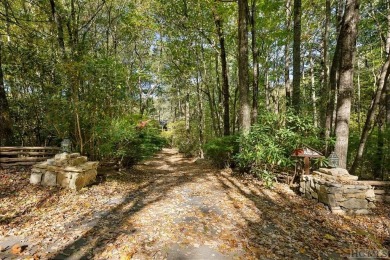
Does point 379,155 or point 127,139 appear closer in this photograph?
point 127,139

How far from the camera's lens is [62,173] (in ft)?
17.4

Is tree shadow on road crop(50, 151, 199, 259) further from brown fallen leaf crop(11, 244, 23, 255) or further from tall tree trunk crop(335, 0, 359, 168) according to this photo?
tall tree trunk crop(335, 0, 359, 168)

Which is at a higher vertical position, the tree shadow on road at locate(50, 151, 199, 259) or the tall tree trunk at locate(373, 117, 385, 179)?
the tall tree trunk at locate(373, 117, 385, 179)

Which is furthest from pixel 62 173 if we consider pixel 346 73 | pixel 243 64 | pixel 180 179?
pixel 346 73

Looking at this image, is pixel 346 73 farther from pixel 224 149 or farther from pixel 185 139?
pixel 185 139

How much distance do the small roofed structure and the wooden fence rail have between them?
766 cm

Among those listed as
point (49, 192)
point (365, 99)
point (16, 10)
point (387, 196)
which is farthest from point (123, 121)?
point (365, 99)

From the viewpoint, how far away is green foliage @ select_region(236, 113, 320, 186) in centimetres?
628

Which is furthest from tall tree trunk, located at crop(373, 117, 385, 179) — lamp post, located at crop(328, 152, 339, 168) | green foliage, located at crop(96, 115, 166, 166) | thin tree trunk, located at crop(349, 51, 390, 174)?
green foliage, located at crop(96, 115, 166, 166)

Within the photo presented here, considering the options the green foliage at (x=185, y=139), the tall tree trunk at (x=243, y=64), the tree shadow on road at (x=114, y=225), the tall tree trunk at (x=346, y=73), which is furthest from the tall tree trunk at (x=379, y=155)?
the green foliage at (x=185, y=139)

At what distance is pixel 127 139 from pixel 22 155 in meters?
3.41

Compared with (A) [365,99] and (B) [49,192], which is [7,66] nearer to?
(B) [49,192]

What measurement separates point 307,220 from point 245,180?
2.87m

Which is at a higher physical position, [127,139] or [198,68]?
[198,68]
